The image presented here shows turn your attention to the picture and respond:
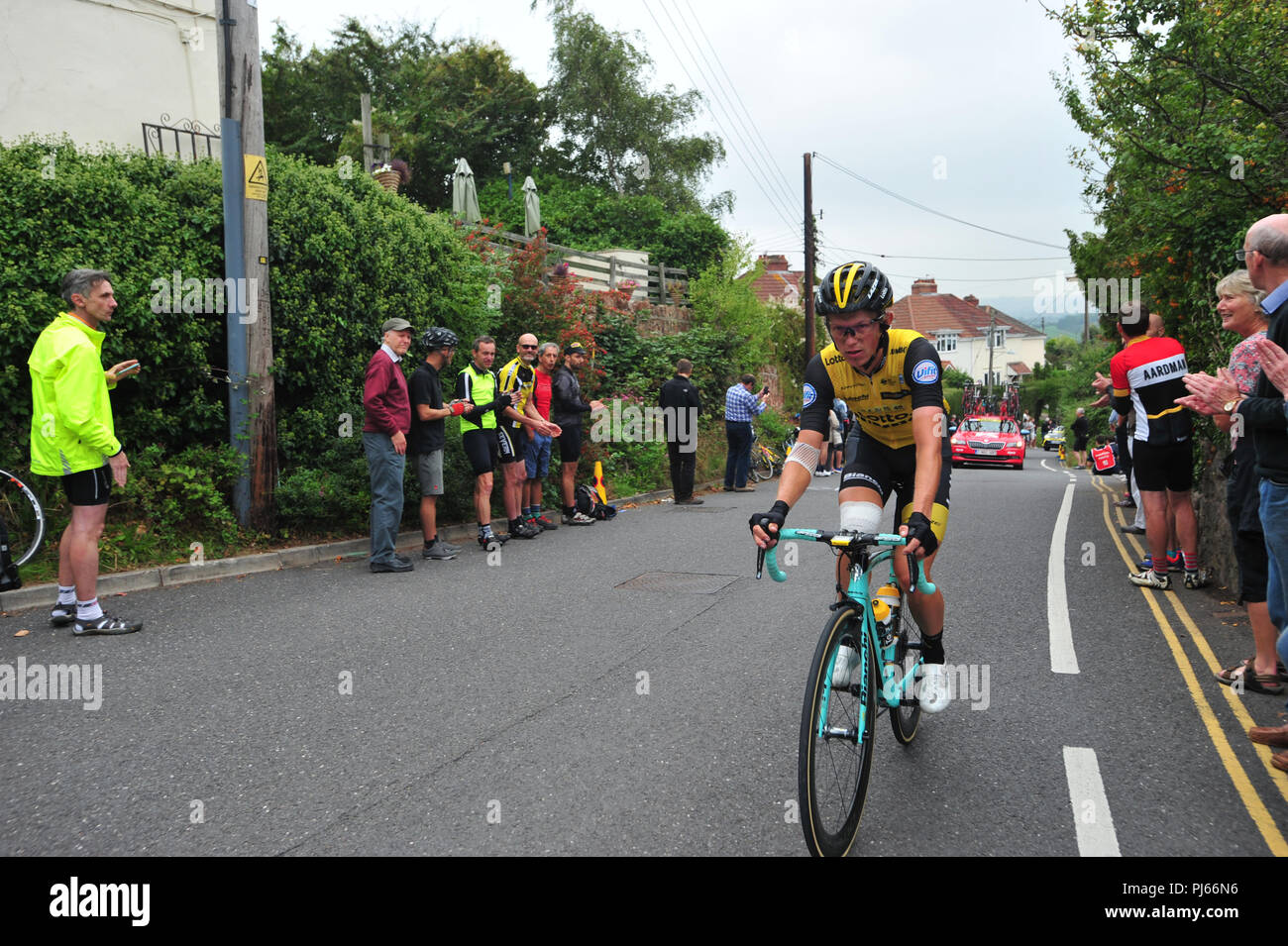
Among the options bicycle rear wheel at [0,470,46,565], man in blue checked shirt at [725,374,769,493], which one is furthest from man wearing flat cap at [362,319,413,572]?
man in blue checked shirt at [725,374,769,493]

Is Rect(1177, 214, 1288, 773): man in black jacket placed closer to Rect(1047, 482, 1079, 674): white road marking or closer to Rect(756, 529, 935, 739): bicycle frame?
Rect(756, 529, 935, 739): bicycle frame

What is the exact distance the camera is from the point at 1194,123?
340 inches

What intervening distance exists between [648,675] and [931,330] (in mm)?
85347

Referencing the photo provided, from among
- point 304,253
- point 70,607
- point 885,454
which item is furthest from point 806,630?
point 304,253

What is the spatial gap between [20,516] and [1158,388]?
923cm

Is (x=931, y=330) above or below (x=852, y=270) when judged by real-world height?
above

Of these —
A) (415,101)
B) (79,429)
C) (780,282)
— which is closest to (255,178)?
(79,429)

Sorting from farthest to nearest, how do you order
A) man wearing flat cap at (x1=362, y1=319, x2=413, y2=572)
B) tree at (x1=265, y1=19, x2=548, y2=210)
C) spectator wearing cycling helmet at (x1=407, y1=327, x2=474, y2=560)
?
tree at (x1=265, y1=19, x2=548, y2=210)
spectator wearing cycling helmet at (x1=407, y1=327, x2=474, y2=560)
man wearing flat cap at (x1=362, y1=319, x2=413, y2=572)

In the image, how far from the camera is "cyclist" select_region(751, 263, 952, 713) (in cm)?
365

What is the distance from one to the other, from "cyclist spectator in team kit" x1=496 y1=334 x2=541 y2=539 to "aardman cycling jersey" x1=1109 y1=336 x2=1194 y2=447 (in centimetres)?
592

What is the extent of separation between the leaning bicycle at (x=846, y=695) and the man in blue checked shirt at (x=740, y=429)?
1221cm

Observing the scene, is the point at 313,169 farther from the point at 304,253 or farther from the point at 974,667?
the point at 974,667

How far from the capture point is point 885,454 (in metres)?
4.32

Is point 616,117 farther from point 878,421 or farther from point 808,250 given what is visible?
point 878,421
